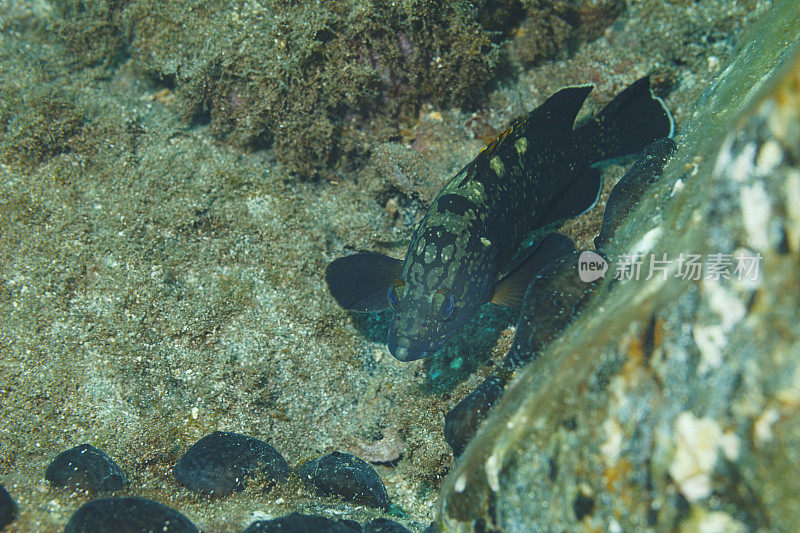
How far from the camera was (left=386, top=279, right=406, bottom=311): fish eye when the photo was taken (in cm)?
354

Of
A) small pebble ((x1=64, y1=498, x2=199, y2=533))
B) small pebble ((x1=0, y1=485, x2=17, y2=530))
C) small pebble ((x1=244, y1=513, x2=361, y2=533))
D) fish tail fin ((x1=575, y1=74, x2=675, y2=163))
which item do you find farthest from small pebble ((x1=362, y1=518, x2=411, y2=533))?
fish tail fin ((x1=575, y1=74, x2=675, y2=163))

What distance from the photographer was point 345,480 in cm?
306

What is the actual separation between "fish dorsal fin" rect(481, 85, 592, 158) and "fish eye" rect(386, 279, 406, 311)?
53.1 inches

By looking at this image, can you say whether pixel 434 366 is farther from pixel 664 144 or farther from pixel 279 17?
pixel 279 17

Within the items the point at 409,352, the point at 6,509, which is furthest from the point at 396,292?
the point at 6,509

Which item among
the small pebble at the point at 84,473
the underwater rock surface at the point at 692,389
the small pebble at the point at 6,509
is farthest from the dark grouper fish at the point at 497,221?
the small pebble at the point at 6,509

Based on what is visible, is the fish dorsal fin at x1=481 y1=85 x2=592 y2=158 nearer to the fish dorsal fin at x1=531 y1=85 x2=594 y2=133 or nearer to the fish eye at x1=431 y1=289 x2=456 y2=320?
the fish dorsal fin at x1=531 y1=85 x2=594 y2=133

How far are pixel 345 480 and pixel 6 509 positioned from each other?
6.44 ft

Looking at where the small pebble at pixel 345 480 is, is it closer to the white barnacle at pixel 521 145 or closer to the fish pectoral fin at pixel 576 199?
the fish pectoral fin at pixel 576 199

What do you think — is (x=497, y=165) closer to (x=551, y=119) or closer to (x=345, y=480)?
(x=551, y=119)

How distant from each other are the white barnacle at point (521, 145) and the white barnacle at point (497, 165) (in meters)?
0.22

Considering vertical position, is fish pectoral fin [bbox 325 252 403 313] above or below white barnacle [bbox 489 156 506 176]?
below

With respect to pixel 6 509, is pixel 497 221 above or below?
above

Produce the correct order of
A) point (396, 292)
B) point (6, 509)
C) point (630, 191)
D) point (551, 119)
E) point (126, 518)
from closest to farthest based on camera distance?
1. point (126, 518)
2. point (6, 509)
3. point (630, 191)
4. point (396, 292)
5. point (551, 119)
